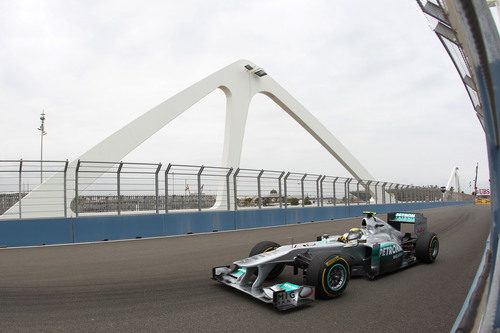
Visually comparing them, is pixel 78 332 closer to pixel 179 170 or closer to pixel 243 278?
pixel 243 278

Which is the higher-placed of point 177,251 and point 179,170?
point 179,170

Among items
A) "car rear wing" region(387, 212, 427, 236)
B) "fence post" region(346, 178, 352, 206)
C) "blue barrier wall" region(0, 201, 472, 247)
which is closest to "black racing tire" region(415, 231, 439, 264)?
"car rear wing" region(387, 212, 427, 236)

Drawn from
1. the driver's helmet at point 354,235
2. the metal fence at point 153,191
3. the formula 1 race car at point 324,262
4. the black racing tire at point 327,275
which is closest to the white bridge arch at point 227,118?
the metal fence at point 153,191

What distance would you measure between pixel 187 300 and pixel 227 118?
21303 mm

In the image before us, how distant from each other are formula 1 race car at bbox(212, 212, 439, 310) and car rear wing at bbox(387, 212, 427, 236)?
456mm

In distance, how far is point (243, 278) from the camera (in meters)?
4.09

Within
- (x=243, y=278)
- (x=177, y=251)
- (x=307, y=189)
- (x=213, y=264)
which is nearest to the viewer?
(x=243, y=278)

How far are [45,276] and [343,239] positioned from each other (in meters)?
4.60

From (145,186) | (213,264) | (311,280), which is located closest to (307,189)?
(145,186)

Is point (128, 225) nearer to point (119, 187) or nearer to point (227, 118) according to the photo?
point (119, 187)

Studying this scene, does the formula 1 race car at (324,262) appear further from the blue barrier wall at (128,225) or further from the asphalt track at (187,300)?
the blue barrier wall at (128,225)

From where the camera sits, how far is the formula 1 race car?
3.80 m

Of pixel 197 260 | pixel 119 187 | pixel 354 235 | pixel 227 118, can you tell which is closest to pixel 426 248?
pixel 354 235

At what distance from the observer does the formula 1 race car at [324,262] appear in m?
3.80
